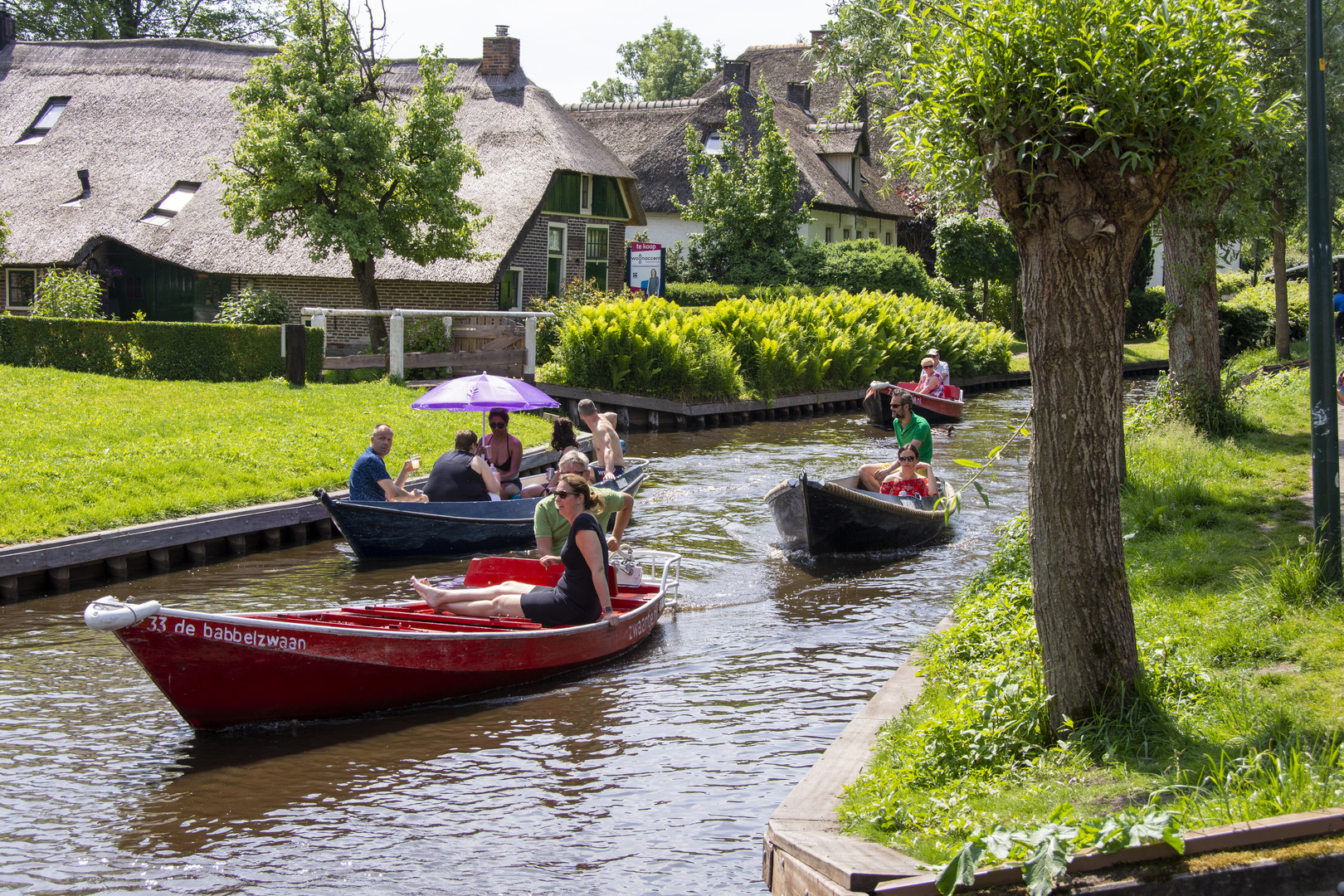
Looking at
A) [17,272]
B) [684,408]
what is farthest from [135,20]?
[684,408]

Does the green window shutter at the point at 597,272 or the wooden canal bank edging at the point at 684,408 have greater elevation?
the green window shutter at the point at 597,272

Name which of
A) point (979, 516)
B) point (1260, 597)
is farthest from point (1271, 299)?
point (1260, 597)

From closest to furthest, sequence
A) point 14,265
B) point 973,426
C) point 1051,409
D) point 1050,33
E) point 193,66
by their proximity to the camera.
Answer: point 1050,33
point 1051,409
point 973,426
point 14,265
point 193,66

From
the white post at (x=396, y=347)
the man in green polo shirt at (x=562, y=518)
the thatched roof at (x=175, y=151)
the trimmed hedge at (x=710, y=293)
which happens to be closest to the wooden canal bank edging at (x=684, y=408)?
the white post at (x=396, y=347)

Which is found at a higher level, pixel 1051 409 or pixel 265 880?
pixel 1051 409

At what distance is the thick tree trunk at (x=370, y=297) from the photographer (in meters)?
26.6

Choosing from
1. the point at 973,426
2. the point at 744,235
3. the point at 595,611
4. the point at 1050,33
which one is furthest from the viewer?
the point at 744,235

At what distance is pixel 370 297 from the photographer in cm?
2789

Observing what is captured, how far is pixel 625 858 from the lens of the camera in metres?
6.03

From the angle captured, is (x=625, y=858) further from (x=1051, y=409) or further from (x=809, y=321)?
(x=809, y=321)

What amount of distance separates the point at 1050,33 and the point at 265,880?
5547mm

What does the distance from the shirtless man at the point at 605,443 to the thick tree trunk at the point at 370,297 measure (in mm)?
12364

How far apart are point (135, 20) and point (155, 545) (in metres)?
48.2

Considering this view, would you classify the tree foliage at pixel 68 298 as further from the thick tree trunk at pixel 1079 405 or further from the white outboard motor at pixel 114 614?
the thick tree trunk at pixel 1079 405
